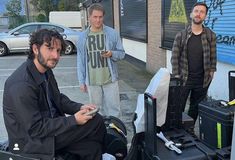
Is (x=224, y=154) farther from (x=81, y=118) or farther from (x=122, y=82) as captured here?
(x=122, y=82)

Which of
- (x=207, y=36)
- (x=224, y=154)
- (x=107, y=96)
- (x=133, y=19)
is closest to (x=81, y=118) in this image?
(x=224, y=154)

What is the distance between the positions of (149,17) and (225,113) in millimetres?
7022

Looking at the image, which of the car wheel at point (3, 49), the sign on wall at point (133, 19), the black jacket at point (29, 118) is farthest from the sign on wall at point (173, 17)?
the car wheel at point (3, 49)

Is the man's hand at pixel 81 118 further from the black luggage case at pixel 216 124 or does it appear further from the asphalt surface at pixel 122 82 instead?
the asphalt surface at pixel 122 82

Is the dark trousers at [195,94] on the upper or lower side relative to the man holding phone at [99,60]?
lower

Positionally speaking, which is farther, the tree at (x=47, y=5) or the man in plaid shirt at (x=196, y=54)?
the tree at (x=47, y=5)

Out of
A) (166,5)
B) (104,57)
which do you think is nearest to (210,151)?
(104,57)

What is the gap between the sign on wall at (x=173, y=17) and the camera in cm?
698

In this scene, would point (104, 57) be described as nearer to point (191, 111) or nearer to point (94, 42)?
point (94, 42)

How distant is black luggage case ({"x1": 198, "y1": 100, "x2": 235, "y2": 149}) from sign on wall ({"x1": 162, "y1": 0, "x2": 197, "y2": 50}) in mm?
4062

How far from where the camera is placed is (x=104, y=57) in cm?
412

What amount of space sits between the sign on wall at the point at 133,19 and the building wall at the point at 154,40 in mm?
546

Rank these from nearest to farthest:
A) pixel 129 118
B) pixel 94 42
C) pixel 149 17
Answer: pixel 94 42 → pixel 129 118 → pixel 149 17

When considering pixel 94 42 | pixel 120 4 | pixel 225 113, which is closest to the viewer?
pixel 225 113
